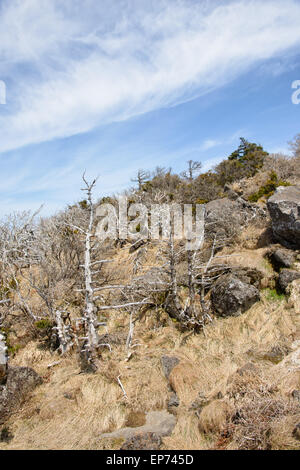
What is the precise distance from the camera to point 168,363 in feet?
23.2

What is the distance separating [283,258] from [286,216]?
1570mm

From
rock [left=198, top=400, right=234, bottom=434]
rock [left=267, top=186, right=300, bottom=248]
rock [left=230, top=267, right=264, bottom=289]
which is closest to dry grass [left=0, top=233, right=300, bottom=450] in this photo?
rock [left=198, top=400, right=234, bottom=434]

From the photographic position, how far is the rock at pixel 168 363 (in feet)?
22.6

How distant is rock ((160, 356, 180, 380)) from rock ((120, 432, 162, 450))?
1954 mm

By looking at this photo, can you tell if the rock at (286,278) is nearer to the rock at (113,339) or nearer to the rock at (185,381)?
the rock at (185,381)

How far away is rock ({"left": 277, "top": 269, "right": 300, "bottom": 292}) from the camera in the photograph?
29.1 ft

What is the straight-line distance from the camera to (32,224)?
599 inches

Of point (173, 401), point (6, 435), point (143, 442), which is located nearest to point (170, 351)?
point (173, 401)

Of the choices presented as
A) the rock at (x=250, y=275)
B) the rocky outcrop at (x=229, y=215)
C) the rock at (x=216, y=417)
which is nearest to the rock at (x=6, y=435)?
the rock at (x=216, y=417)

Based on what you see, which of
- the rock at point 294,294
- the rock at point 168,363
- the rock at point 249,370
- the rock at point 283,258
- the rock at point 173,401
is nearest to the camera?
the rock at point 249,370

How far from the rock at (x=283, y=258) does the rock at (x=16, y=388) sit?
8576 mm

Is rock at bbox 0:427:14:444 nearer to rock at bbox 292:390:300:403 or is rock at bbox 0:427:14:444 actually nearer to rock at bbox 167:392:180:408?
rock at bbox 167:392:180:408

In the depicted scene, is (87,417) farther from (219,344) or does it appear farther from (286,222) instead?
(286,222)
